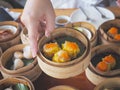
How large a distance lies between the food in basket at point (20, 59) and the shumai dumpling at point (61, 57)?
223 millimetres

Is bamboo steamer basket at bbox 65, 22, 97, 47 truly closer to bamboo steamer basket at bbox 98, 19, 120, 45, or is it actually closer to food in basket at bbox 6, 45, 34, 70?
bamboo steamer basket at bbox 98, 19, 120, 45

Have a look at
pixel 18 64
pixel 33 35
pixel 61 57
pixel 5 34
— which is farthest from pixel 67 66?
pixel 5 34

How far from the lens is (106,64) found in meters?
1.02

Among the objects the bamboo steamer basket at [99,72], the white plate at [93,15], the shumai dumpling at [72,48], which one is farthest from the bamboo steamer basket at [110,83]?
the white plate at [93,15]

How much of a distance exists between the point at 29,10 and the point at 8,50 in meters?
0.25

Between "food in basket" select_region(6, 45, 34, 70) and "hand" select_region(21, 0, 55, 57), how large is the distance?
0.55 feet

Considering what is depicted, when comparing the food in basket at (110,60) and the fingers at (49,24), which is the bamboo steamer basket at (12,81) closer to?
the fingers at (49,24)

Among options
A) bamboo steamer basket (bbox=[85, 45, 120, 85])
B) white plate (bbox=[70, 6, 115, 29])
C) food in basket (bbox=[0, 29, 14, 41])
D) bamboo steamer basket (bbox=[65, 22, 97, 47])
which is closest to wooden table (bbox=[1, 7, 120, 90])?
bamboo steamer basket (bbox=[85, 45, 120, 85])

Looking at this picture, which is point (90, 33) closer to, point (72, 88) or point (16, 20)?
point (72, 88)

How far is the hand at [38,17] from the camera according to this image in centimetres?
94

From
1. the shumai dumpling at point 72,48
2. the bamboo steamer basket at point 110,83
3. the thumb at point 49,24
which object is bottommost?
the bamboo steamer basket at point 110,83

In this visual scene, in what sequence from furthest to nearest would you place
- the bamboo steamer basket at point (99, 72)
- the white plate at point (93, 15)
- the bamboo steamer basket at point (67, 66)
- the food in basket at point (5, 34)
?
the white plate at point (93, 15) < the food in basket at point (5, 34) < the bamboo steamer basket at point (99, 72) < the bamboo steamer basket at point (67, 66)

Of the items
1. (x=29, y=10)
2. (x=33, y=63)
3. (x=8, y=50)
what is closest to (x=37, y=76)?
(x=33, y=63)

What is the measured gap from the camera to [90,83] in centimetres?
105
